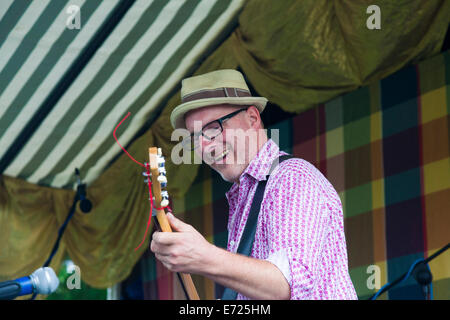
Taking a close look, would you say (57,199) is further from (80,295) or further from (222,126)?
(222,126)

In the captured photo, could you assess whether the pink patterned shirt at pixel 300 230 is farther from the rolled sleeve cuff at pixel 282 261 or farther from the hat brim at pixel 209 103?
the hat brim at pixel 209 103

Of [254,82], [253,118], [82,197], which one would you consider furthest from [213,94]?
[82,197]

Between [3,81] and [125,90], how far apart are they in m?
0.78

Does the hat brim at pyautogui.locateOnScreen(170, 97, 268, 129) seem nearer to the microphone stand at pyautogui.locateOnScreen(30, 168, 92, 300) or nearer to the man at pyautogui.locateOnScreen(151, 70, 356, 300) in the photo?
the man at pyautogui.locateOnScreen(151, 70, 356, 300)

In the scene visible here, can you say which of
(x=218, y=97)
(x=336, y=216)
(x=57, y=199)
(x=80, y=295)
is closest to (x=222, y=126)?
(x=218, y=97)

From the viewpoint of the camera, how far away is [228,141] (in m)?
2.45

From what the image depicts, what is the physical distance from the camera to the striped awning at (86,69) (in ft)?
13.5

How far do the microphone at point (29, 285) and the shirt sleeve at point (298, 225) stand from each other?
0.60 m

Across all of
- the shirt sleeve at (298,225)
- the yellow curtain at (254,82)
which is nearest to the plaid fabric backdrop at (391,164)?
the yellow curtain at (254,82)

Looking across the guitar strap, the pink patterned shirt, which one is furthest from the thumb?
the guitar strap

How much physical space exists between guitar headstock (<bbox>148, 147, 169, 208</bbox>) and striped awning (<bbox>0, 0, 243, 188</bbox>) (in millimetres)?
2315

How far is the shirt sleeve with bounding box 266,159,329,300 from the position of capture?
1.98 meters

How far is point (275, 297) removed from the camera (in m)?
1.95

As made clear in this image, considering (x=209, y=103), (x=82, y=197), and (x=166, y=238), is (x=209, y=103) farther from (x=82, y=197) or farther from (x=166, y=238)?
(x=82, y=197)
